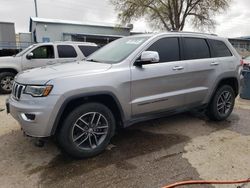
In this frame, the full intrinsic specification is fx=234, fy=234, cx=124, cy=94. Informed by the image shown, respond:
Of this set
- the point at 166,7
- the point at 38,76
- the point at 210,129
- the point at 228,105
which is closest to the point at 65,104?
the point at 38,76

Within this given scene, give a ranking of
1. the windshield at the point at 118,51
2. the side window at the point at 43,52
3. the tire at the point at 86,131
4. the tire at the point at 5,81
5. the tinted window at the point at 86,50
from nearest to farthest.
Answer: the tire at the point at 86,131, the windshield at the point at 118,51, the tire at the point at 5,81, the side window at the point at 43,52, the tinted window at the point at 86,50

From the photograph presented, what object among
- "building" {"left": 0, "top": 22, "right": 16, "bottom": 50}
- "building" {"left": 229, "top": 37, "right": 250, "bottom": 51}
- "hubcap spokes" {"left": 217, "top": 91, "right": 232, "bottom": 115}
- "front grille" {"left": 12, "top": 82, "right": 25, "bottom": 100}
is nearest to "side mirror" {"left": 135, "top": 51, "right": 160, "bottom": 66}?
"front grille" {"left": 12, "top": 82, "right": 25, "bottom": 100}

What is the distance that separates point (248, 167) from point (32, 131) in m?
2.91

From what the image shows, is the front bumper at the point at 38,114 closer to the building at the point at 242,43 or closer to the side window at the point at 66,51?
the side window at the point at 66,51

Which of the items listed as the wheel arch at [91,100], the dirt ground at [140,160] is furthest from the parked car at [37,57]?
the wheel arch at [91,100]

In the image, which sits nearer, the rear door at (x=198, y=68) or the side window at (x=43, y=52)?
the rear door at (x=198, y=68)

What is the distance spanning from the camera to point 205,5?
27453mm

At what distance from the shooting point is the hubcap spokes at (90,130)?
326cm

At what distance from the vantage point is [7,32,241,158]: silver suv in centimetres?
301

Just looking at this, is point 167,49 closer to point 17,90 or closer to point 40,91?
point 40,91

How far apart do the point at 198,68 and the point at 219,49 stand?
3.03 feet

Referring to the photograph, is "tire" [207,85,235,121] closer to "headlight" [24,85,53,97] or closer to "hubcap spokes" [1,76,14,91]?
"headlight" [24,85,53,97]

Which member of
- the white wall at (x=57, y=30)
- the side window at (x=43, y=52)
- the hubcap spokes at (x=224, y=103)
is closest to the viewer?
the hubcap spokes at (x=224, y=103)

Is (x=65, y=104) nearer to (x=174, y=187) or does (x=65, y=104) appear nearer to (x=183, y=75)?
(x=174, y=187)
